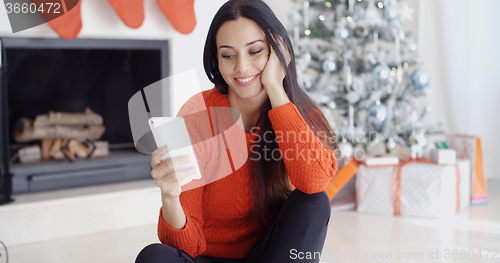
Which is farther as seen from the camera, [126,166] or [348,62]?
[348,62]

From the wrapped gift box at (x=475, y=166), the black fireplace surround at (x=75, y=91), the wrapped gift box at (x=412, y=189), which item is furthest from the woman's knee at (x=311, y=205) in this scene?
the wrapped gift box at (x=475, y=166)

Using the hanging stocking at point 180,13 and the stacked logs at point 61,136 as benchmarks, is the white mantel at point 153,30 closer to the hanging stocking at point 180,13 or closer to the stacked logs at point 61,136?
the hanging stocking at point 180,13

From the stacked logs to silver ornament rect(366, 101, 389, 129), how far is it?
4.39ft

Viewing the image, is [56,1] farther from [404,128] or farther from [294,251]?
[404,128]

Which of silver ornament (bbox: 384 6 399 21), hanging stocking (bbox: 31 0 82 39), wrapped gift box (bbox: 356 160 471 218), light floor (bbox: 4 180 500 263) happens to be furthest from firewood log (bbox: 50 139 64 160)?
silver ornament (bbox: 384 6 399 21)

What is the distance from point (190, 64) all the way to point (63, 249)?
102 centimetres

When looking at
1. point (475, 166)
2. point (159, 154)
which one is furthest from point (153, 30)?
point (475, 166)

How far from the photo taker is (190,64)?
6.63ft

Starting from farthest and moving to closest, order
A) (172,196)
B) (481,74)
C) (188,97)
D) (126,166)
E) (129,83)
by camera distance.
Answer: (481,74), (129,83), (126,166), (188,97), (172,196)

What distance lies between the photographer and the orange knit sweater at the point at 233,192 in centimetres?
92

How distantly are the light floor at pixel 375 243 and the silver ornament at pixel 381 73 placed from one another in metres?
0.69

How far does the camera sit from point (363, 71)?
2.16m

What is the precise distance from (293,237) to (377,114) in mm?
1280


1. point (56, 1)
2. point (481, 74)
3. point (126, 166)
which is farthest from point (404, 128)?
point (56, 1)
